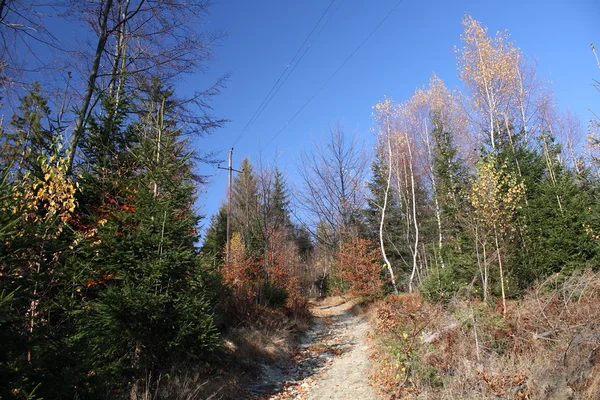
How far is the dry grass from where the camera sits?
4691 millimetres

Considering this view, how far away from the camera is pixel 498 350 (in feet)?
20.8

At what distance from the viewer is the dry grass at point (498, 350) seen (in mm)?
4691

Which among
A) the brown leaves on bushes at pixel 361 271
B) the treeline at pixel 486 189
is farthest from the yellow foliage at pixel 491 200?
the brown leaves on bushes at pixel 361 271

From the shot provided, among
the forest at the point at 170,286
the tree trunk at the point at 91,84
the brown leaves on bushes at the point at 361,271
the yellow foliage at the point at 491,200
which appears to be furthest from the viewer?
the brown leaves on bushes at the point at 361,271

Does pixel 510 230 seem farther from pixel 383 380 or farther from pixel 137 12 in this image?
pixel 137 12

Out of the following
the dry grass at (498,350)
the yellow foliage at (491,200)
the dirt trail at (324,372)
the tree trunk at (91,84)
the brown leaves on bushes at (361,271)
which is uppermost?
the tree trunk at (91,84)

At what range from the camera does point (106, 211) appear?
7270mm

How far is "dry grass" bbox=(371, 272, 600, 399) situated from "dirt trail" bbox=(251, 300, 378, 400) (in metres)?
0.64

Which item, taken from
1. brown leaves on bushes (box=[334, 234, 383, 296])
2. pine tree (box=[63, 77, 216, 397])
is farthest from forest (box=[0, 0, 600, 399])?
brown leaves on bushes (box=[334, 234, 383, 296])

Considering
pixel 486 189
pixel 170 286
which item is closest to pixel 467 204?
pixel 486 189

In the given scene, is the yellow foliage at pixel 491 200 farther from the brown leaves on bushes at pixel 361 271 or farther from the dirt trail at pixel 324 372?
the brown leaves on bushes at pixel 361 271

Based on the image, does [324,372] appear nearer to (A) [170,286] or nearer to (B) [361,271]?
(A) [170,286]

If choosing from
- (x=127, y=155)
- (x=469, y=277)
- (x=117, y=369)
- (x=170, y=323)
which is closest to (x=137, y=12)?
(x=127, y=155)

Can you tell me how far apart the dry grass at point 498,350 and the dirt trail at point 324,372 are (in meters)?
0.64
